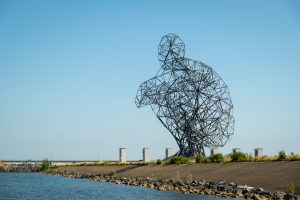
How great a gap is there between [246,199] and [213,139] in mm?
23990

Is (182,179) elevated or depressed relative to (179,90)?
depressed

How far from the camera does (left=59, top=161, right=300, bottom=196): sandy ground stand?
93.3ft

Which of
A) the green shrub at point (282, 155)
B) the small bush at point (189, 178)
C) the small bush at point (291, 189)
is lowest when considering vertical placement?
the small bush at point (291, 189)

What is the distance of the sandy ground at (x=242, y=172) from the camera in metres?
28.4

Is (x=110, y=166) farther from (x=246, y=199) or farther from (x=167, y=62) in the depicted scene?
(x=246, y=199)

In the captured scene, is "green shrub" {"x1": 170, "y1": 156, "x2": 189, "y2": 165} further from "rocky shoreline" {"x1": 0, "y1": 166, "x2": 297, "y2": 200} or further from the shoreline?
"rocky shoreline" {"x1": 0, "y1": 166, "x2": 297, "y2": 200}

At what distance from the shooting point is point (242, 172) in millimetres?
33344

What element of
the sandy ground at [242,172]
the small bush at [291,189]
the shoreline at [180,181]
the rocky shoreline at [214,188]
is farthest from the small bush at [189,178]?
the small bush at [291,189]

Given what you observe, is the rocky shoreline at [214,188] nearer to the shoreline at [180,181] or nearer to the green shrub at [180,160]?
the shoreline at [180,181]

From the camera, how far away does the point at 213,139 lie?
48.9 metres

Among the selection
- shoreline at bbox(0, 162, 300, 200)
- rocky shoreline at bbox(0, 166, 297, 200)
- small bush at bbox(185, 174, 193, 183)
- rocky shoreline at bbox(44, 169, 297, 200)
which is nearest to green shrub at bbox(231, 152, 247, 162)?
shoreline at bbox(0, 162, 300, 200)

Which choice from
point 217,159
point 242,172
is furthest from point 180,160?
point 242,172

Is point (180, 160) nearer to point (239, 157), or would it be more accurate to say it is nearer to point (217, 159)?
point (217, 159)

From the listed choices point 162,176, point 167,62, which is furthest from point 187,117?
point 162,176
